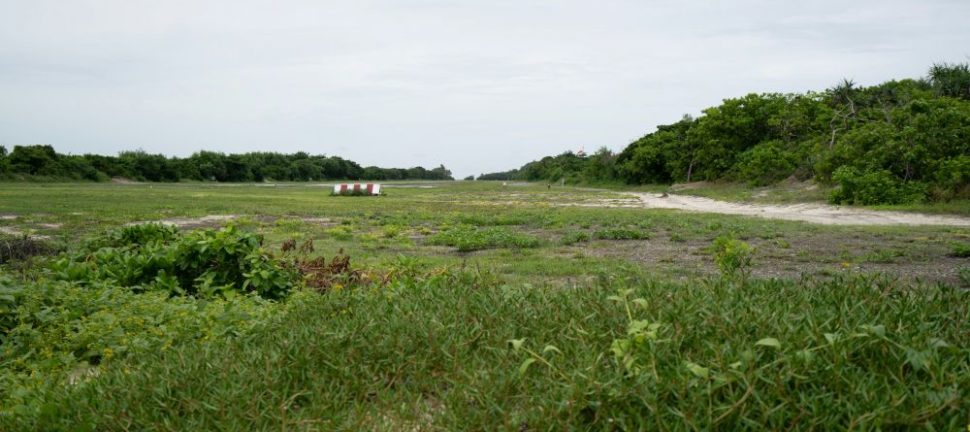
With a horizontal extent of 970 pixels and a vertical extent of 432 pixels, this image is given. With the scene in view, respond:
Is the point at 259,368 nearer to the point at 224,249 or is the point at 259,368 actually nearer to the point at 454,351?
the point at 454,351

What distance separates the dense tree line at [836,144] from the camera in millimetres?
22688

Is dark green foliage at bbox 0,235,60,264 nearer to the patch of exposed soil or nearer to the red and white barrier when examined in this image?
the patch of exposed soil

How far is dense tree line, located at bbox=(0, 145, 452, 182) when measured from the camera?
5158 centimetres

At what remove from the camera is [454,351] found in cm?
349

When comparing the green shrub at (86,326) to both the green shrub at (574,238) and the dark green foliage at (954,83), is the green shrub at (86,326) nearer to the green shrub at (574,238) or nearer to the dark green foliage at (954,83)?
the green shrub at (574,238)

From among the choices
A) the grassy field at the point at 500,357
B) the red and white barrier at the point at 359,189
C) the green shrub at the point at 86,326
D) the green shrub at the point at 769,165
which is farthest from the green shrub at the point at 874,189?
the red and white barrier at the point at 359,189

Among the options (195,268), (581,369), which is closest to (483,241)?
(195,268)

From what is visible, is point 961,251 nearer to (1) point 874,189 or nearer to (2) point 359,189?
(1) point 874,189

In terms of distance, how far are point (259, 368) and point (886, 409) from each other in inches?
104

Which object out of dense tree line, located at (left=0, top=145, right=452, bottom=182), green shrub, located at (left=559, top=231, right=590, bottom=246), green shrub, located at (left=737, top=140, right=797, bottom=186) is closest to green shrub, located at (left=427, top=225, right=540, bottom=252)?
green shrub, located at (left=559, top=231, right=590, bottom=246)

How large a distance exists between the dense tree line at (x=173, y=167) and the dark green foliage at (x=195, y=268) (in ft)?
159

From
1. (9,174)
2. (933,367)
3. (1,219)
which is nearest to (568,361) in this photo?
(933,367)

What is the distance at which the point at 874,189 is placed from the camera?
2264 cm

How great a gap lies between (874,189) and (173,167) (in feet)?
208
